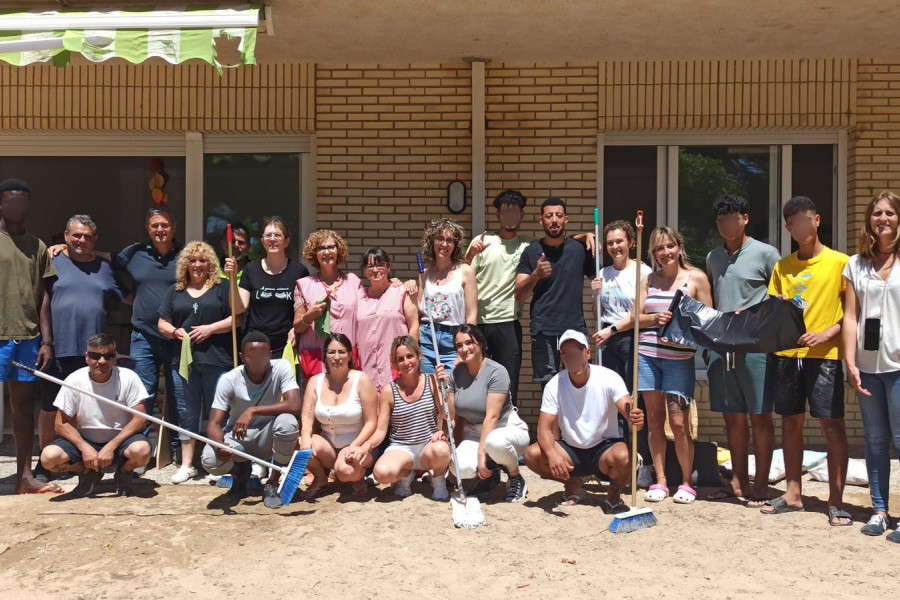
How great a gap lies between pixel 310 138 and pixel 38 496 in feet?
12.6

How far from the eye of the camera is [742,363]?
6.32 meters

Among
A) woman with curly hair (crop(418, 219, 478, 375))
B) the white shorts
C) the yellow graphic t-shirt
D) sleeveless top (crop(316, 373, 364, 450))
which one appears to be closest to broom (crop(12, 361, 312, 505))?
sleeveless top (crop(316, 373, 364, 450))

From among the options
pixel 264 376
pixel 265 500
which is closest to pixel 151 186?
pixel 264 376

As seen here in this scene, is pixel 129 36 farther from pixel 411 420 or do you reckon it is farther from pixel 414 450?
pixel 414 450

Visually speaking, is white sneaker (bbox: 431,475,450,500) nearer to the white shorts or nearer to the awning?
the white shorts

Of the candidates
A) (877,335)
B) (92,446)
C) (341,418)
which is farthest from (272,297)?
(877,335)

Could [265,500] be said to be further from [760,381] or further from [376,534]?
[760,381]

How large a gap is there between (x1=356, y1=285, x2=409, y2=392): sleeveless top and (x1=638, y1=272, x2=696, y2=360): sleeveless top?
1.64 meters

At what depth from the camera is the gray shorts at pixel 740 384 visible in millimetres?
6287

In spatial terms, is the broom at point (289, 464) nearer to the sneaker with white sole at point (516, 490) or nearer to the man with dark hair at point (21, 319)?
the man with dark hair at point (21, 319)

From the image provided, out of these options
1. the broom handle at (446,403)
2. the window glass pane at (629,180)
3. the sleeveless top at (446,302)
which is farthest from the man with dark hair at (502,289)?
the window glass pane at (629,180)

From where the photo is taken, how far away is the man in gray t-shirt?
631 centimetres

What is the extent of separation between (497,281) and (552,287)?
43cm

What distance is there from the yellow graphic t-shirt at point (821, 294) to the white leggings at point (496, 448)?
1821mm
